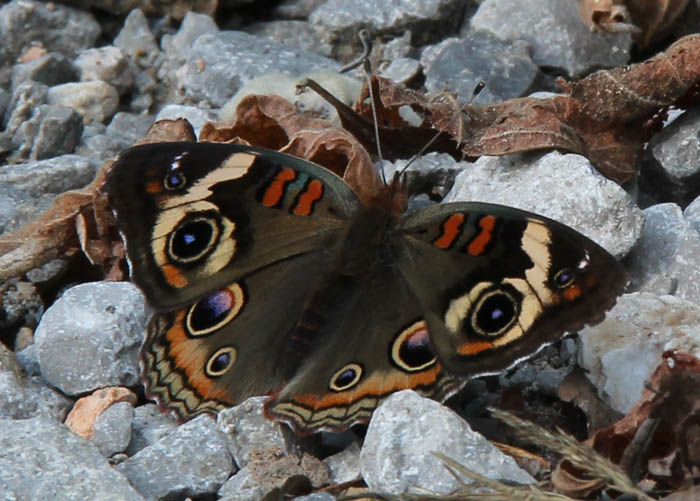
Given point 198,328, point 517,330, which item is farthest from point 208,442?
point 517,330

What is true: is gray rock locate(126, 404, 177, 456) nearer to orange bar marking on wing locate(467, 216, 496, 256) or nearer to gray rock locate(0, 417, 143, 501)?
gray rock locate(0, 417, 143, 501)

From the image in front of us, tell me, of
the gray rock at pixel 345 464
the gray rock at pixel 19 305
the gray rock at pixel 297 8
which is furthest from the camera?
the gray rock at pixel 297 8

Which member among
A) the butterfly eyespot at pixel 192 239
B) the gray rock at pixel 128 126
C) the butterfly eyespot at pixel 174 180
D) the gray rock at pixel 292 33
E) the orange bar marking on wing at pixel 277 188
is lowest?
the gray rock at pixel 128 126

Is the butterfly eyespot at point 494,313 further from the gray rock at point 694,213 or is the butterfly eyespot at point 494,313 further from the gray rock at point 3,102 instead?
the gray rock at point 3,102

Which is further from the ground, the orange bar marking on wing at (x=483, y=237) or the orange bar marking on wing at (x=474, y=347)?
the orange bar marking on wing at (x=483, y=237)

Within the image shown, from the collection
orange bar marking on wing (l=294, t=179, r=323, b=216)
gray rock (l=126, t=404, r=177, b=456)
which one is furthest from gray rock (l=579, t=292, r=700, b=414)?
gray rock (l=126, t=404, r=177, b=456)

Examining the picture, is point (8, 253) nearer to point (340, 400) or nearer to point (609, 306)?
point (340, 400)

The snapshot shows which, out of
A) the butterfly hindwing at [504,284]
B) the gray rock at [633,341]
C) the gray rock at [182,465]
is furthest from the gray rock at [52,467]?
the gray rock at [633,341]

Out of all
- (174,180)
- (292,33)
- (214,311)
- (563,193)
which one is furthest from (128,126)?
(563,193)
